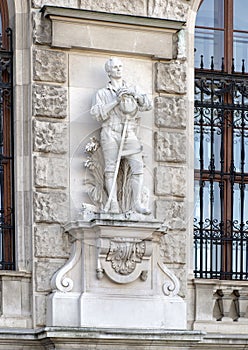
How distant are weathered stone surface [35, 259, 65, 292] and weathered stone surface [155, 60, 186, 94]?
243cm

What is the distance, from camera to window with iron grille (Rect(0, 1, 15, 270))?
16.3 metres

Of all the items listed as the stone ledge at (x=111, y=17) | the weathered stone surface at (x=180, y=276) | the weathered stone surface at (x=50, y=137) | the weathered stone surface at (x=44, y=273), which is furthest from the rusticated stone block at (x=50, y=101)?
the weathered stone surface at (x=180, y=276)

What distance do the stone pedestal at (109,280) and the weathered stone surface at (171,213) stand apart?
0.40 metres

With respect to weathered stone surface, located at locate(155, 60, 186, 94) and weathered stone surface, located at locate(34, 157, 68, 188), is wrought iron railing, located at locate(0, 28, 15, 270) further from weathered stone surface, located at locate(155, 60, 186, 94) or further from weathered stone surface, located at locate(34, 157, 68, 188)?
weathered stone surface, located at locate(155, 60, 186, 94)

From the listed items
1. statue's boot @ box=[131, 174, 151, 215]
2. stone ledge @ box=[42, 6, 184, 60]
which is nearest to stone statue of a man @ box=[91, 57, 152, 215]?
statue's boot @ box=[131, 174, 151, 215]

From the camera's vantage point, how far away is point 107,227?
15.9 metres

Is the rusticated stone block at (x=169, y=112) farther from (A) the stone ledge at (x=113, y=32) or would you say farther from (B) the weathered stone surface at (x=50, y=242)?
(B) the weathered stone surface at (x=50, y=242)

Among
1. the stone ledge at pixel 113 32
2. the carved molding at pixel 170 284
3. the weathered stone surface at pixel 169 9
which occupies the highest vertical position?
the weathered stone surface at pixel 169 9

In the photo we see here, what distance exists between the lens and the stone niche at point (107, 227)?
15898 mm

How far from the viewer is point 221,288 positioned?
55.0 ft

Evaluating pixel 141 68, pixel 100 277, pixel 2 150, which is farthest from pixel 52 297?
pixel 141 68

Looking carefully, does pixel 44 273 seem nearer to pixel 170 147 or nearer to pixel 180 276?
pixel 180 276

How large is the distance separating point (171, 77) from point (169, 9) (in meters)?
0.81

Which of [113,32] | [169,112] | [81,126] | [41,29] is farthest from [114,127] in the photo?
[41,29]
